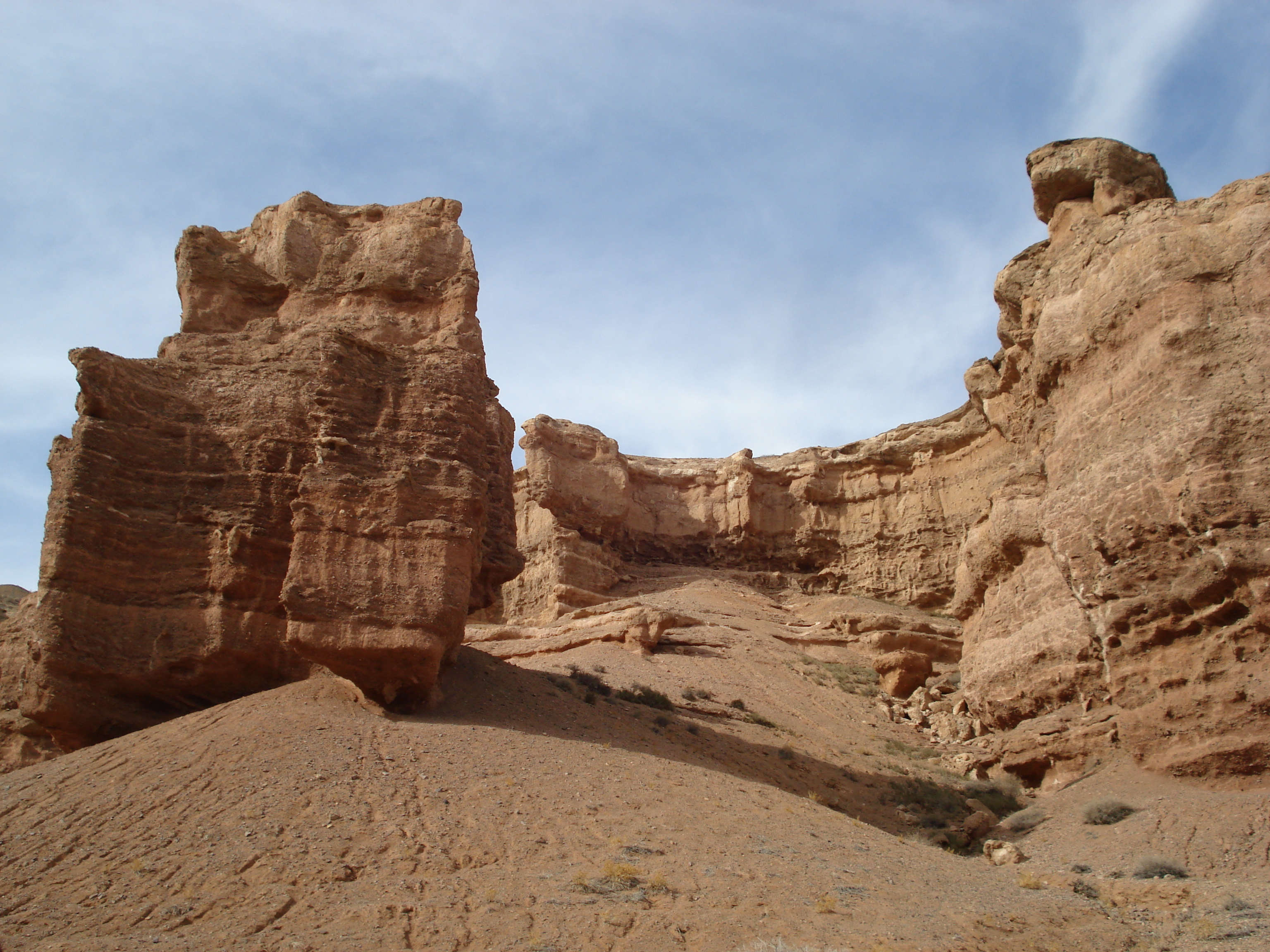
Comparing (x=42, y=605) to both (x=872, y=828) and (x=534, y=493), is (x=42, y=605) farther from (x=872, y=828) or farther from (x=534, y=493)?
(x=534, y=493)

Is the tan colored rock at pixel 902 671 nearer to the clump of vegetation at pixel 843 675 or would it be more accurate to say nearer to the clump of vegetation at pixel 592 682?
the clump of vegetation at pixel 843 675

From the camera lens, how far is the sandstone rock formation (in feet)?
41.9

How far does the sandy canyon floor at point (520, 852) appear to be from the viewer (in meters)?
8.02

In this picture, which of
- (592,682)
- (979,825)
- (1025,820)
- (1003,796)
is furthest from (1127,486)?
(592,682)

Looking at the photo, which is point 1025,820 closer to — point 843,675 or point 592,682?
point 592,682

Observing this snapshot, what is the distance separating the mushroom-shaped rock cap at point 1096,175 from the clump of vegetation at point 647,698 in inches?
480

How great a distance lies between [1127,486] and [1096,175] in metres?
7.14

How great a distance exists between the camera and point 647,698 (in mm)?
20234

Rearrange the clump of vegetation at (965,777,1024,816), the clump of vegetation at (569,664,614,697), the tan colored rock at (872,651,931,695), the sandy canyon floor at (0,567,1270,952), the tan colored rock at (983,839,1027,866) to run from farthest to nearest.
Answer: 1. the tan colored rock at (872,651,931,695)
2. the clump of vegetation at (569,664,614,697)
3. the clump of vegetation at (965,777,1024,816)
4. the tan colored rock at (983,839,1027,866)
5. the sandy canyon floor at (0,567,1270,952)

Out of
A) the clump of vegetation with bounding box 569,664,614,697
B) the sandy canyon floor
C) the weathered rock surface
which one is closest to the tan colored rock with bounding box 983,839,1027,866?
the sandy canyon floor

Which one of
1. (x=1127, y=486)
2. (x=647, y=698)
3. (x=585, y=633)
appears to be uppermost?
(x=1127, y=486)

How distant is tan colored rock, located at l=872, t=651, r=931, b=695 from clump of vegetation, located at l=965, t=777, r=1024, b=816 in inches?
383

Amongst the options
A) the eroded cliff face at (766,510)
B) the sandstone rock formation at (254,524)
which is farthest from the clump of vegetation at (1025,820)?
the eroded cliff face at (766,510)

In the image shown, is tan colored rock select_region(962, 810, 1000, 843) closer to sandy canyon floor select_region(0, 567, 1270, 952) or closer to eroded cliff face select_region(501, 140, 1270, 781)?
sandy canyon floor select_region(0, 567, 1270, 952)
